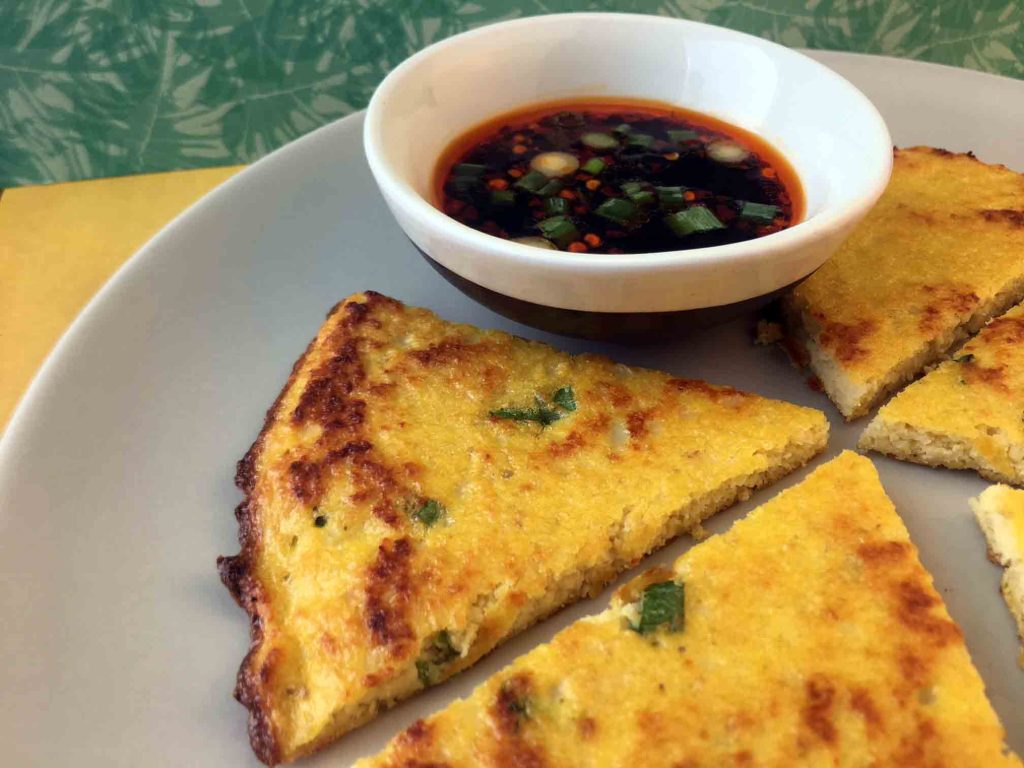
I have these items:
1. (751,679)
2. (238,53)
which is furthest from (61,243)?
(751,679)

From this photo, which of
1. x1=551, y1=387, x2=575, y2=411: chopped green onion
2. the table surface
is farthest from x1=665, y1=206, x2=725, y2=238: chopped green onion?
the table surface

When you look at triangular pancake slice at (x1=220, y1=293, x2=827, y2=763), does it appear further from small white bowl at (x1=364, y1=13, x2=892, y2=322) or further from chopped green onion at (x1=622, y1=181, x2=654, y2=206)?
chopped green onion at (x1=622, y1=181, x2=654, y2=206)

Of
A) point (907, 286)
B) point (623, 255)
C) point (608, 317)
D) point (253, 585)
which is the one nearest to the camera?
point (253, 585)

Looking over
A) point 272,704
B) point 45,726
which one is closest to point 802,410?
point 272,704

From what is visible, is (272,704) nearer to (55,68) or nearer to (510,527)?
(510,527)

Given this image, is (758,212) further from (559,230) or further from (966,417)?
(966,417)

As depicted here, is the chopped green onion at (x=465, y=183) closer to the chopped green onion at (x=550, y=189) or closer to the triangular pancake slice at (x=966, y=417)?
the chopped green onion at (x=550, y=189)

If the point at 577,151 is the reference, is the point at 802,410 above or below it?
below
